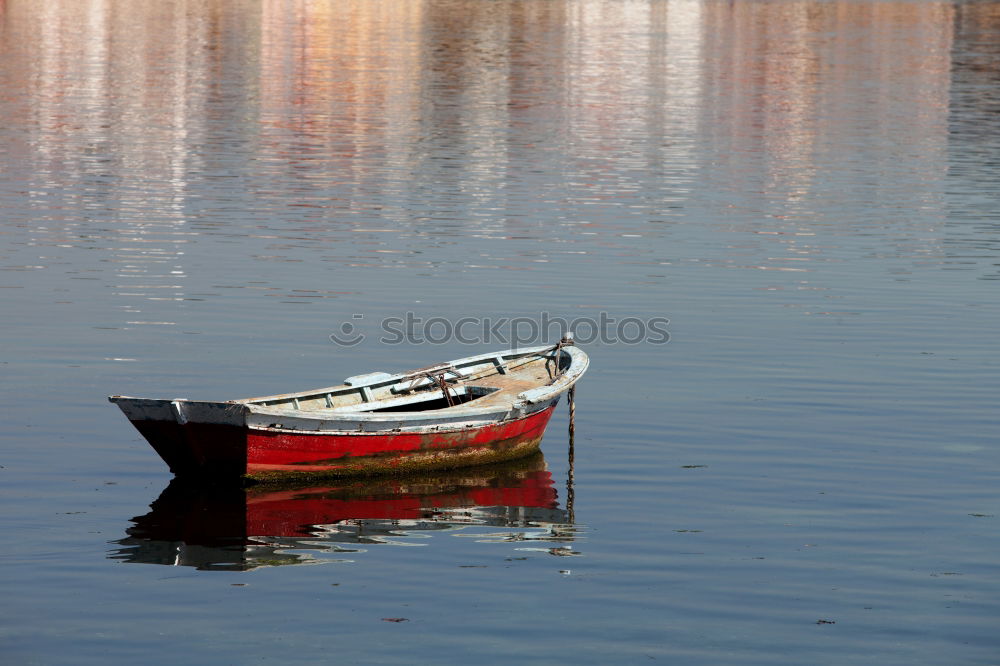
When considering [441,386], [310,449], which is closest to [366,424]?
[310,449]

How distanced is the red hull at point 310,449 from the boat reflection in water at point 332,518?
237mm

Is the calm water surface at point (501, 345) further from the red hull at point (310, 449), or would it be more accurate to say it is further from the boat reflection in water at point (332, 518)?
the red hull at point (310, 449)

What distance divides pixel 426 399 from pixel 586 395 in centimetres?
429

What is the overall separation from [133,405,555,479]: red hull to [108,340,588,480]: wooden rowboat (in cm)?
1

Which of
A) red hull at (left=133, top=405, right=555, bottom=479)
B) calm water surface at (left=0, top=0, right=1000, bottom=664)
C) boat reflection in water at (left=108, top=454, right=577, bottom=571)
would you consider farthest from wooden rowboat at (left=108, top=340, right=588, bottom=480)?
calm water surface at (left=0, top=0, right=1000, bottom=664)

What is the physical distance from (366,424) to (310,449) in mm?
870

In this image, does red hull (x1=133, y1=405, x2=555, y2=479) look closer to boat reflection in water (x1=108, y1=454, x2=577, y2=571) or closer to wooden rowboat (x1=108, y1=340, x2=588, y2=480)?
wooden rowboat (x1=108, y1=340, x2=588, y2=480)

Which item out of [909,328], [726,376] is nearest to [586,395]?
[726,376]

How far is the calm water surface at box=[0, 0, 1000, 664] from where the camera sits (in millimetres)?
17016

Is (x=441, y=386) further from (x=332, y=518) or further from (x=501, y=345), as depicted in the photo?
(x=501, y=345)

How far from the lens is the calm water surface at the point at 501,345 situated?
17016 mm

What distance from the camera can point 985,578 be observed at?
18.3 metres

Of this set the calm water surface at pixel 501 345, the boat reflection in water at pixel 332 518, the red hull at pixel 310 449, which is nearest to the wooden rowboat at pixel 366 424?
the red hull at pixel 310 449

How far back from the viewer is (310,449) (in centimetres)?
2177
